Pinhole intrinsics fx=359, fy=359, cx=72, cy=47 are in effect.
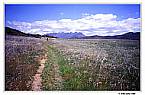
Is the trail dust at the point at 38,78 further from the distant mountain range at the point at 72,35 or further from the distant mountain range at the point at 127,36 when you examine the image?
the distant mountain range at the point at 127,36

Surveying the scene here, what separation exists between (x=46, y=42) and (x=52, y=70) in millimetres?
321

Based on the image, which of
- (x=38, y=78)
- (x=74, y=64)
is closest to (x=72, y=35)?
(x=74, y=64)

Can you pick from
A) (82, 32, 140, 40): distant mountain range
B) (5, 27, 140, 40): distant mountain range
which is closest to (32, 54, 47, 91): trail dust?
(5, 27, 140, 40): distant mountain range

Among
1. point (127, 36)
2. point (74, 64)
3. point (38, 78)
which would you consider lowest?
point (38, 78)

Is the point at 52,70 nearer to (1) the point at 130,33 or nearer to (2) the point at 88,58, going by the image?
(2) the point at 88,58

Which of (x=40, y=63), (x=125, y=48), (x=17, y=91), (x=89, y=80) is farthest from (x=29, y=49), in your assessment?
(x=125, y=48)

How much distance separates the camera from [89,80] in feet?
13.0

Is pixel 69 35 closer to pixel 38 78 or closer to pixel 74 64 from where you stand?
pixel 74 64

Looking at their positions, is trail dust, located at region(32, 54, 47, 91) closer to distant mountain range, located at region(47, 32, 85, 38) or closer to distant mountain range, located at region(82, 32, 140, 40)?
distant mountain range, located at region(47, 32, 85, 38)

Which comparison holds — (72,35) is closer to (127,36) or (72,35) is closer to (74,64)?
(74,64)

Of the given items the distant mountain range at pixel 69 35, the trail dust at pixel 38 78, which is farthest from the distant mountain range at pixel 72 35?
the trail dust at pixel 38 78

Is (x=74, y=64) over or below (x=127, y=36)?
below

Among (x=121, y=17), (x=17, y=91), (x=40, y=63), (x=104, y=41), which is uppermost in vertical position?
(x=121, y=17)

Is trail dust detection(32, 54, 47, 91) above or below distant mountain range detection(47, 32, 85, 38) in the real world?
below
